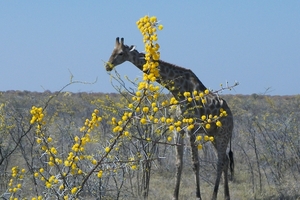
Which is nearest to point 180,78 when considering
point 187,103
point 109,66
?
point 187,103

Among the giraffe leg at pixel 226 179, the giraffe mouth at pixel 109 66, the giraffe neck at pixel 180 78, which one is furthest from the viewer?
the giraffe leg at pixel 226 179

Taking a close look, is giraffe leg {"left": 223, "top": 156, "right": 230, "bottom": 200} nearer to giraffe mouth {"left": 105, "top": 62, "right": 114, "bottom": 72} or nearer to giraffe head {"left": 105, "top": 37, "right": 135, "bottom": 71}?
giraffe head {"left": 105, "top": 37, "right": 135, "bottom": 71}

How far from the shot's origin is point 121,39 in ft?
25.2

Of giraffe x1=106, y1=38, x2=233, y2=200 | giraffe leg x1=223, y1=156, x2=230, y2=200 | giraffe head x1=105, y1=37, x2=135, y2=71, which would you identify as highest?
giraffe head x1=105, y1=37, x2=135, y2=71

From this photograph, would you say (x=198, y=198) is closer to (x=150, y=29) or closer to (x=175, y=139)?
(x=175, y=139)

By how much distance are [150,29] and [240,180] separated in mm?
7180

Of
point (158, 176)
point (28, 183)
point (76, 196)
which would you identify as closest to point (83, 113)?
point (158, 176)

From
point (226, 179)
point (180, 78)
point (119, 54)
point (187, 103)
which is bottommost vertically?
point (226, 179)

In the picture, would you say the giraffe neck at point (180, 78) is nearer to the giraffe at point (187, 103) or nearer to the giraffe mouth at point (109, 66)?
the giraffe at point (187, 103)

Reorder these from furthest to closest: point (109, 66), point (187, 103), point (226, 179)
A: point (226, 179) → point (187, 103) → point (109, 66)

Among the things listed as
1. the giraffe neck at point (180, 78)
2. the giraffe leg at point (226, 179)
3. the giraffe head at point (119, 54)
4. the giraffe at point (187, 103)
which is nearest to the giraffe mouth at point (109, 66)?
the giraffe at point (187, 103)

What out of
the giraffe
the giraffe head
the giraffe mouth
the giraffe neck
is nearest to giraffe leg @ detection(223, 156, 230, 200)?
the giraffe

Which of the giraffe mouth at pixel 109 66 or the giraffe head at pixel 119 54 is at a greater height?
the giraffe head at pixel 119 54

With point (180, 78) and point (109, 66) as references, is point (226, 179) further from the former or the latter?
point (109, 66)
